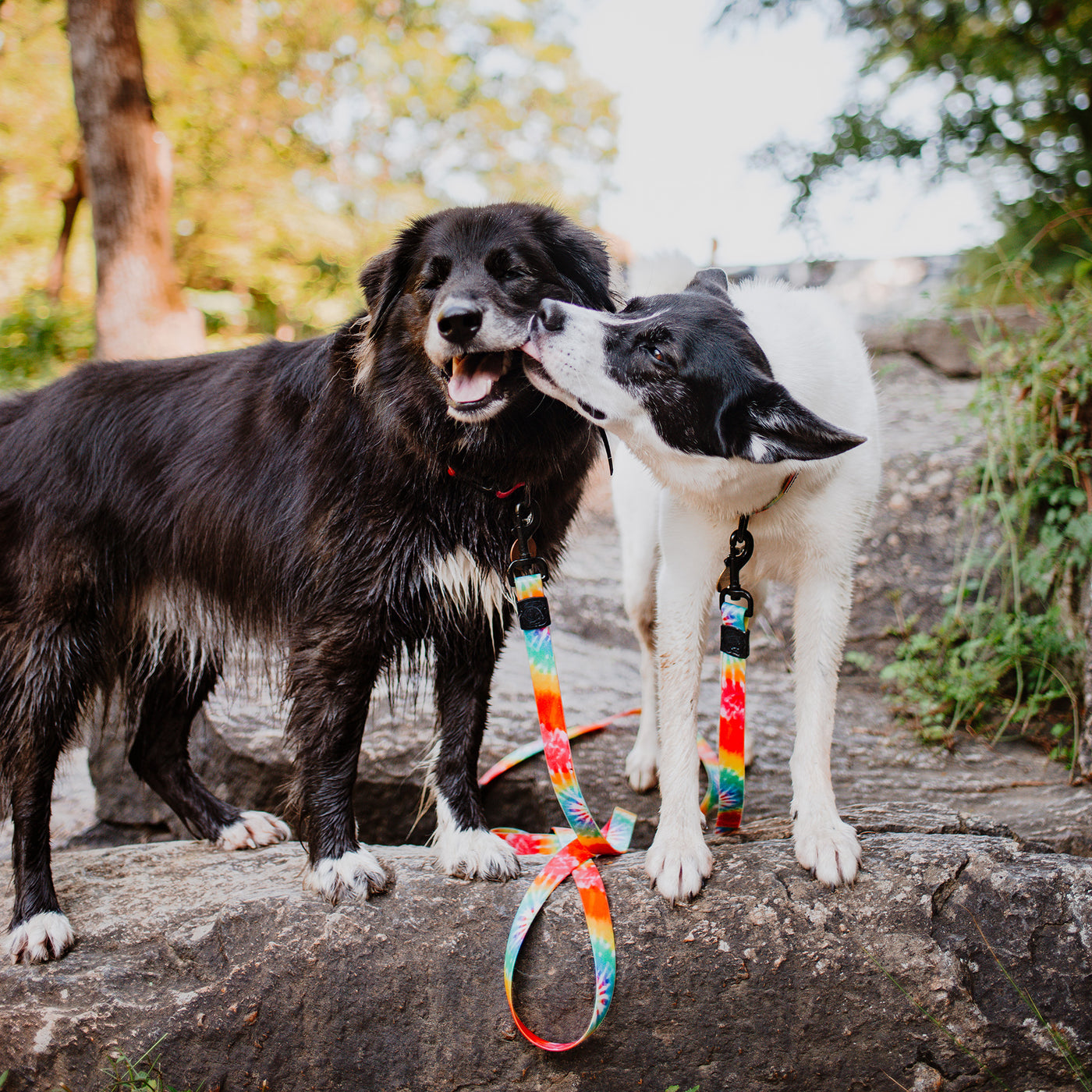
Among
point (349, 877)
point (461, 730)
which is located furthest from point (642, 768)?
point (349, 877)

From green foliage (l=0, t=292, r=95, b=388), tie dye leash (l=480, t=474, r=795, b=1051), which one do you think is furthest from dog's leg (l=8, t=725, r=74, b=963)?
green foliage (l=0, t=292, r=95, b=388)

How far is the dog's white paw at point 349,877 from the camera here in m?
2.23

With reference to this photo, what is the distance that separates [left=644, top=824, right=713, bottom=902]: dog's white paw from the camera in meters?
2.08

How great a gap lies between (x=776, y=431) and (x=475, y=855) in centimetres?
138

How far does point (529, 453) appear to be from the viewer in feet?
7.77

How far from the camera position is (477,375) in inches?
87.4

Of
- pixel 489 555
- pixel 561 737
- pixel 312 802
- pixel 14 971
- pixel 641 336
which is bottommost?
pixel 14 971

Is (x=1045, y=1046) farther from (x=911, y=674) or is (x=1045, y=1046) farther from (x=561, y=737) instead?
(x=911, y=674)

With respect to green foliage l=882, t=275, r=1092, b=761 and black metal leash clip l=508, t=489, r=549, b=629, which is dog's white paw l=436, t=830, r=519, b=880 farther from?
green foliage l=882, t=275, r=1092, b=761

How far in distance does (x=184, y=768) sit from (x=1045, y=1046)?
2.73 meters

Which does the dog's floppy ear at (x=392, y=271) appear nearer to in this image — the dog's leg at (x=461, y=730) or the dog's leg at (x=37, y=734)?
the dog's leg at (x=461, y=730)

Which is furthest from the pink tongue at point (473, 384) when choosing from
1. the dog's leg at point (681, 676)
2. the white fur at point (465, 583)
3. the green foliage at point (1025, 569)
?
the green foliage at point (1025, 569)

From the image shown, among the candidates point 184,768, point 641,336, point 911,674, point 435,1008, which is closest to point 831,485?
point 641,336

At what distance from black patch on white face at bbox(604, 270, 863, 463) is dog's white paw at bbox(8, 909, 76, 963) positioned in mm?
2062
